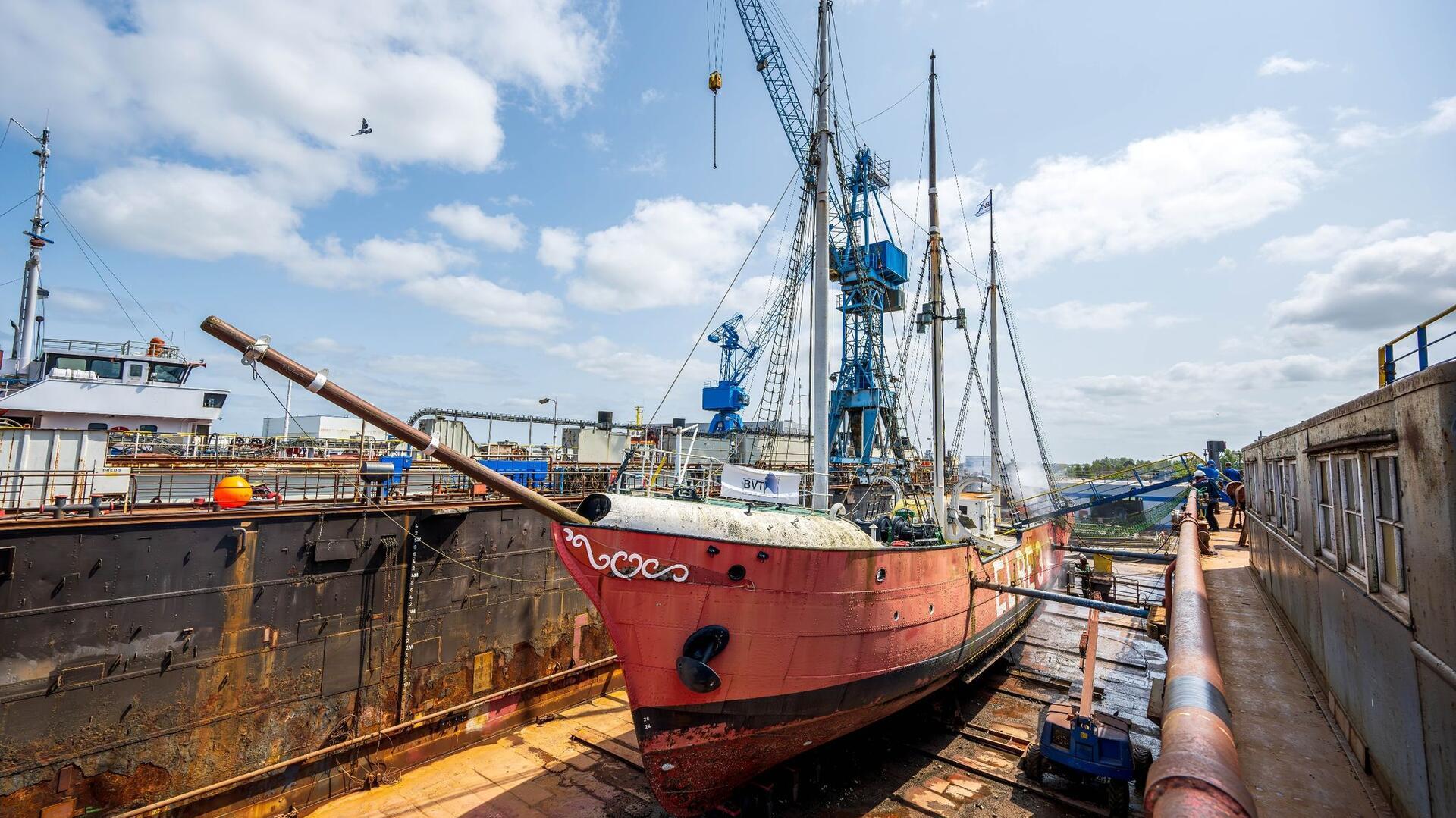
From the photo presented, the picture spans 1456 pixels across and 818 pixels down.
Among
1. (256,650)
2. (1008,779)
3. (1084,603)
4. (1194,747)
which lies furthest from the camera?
(1084,603)

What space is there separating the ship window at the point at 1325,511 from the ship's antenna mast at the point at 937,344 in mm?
8228

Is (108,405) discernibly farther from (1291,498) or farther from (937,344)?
(1291,498)

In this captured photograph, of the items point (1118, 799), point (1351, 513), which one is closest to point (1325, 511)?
point (1351, 513)

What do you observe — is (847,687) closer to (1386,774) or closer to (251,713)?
(1386,774)

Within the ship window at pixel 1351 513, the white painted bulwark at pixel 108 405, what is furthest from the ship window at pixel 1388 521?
the white painted bulwark at pixel 108 405

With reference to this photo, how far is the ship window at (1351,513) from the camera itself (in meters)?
5.45

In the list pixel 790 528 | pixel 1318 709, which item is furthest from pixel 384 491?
pixel 1318 709

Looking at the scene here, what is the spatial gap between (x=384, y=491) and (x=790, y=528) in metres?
11.7

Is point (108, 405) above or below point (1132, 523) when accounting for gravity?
above

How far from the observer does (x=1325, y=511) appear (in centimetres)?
693

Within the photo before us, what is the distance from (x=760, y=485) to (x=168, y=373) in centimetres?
2643

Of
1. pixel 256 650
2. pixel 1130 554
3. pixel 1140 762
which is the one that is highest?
pixel 256 650

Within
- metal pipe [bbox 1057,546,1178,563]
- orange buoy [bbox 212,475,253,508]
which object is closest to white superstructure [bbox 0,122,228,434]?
orange buoy [bbox 212,475,253,508]

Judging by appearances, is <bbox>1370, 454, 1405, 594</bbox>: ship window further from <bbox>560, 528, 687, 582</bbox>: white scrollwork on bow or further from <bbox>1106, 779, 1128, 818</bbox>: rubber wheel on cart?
<bbox>560, 528, 687, 582</bbox>: white scrollwork on bow
